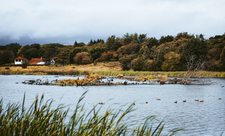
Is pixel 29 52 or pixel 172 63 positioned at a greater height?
pixel 29 52

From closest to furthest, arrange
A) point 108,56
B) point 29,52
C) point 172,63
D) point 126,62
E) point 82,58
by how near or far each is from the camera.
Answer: point 172,63 → point 126,62 → point 82,58 → point 108,56 → point 29,52

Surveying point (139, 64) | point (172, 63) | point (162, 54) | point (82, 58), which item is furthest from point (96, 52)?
point (172, 63)

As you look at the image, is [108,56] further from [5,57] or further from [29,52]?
[29,52]

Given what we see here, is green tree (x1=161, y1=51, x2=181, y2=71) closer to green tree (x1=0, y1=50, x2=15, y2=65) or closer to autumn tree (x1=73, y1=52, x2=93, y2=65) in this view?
autumn tree (x1=73, y1=52, x2=93, y2=65)

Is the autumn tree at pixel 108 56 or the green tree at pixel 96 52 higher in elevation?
the green tree at pixel 96 52

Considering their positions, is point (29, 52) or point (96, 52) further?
point (29, 52)

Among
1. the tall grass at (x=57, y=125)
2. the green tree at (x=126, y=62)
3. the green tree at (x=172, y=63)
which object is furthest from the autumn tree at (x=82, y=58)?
the tall grass at (x=57, y=125)

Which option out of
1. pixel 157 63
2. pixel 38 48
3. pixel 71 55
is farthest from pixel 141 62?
pixel 38 48

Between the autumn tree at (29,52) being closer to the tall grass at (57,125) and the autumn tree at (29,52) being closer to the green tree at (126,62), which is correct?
the green tree at (126,62)

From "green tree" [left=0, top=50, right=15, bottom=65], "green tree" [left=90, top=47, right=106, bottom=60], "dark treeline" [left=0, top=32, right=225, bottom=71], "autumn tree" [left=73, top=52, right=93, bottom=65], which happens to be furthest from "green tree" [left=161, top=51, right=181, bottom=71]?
"green tree" [left=0, top=50, right=15, bottom=65]

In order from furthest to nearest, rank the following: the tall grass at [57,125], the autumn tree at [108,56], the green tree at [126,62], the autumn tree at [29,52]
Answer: the autumn tree at [29,52] < the autumn tree at [108,56] < the green tree at [126,62] < the tall grass at [57,125]

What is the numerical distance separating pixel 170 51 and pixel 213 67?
1222 centimetres

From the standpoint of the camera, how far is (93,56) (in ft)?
268

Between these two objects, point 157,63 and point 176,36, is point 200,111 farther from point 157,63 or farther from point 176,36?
point 176,36
